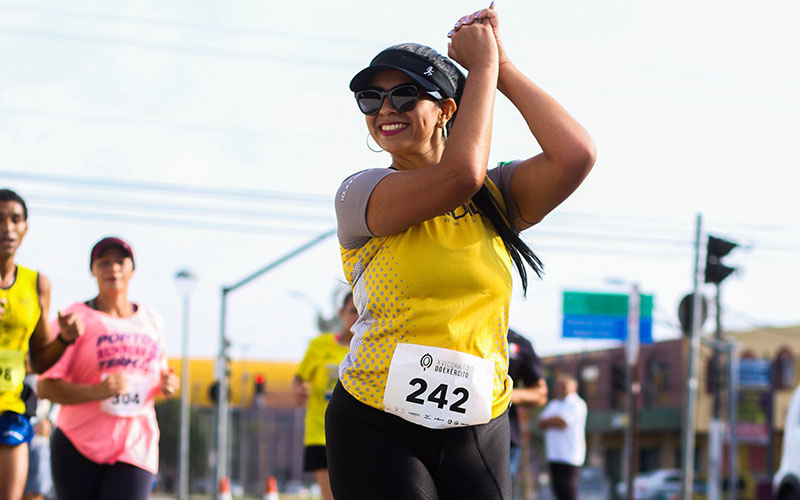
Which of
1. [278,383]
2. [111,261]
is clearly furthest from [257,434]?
[111,261]

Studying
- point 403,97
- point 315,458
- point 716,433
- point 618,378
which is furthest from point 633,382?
point 403,97

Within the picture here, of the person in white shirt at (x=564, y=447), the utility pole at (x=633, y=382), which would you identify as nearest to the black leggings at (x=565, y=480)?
the person in white shirt at (x=564, y=447)

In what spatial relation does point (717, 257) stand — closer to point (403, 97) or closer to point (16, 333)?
point (16, 333)

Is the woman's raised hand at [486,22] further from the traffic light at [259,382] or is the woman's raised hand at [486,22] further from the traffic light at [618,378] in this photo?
the traffic light at [259,382]

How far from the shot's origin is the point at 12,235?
5371mm

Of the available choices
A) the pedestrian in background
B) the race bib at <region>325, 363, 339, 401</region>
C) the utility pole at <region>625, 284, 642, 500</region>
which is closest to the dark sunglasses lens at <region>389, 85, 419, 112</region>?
the race bib at <region>325, 363, 339, 401</region>

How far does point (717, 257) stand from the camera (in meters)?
22.3

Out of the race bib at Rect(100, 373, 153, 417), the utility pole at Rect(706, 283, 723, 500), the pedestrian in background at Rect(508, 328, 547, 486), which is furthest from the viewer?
the utility pole at Rect(706, 283, 723, 500)

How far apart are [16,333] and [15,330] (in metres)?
0.01

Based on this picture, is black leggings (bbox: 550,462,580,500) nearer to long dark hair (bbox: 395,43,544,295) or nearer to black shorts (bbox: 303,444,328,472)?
black shorts (bbox: 303,444,328,472)

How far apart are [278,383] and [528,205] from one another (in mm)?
83764

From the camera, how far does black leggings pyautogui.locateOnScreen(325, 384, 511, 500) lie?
115 inches

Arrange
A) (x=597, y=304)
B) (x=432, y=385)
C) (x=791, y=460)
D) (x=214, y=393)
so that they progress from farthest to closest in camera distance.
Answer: (x=597, y=304) → (x=214, y=393) → (x=791, y=460) → (x=432, y=385)

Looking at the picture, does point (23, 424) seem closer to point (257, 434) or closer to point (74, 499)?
point (74, 499)
